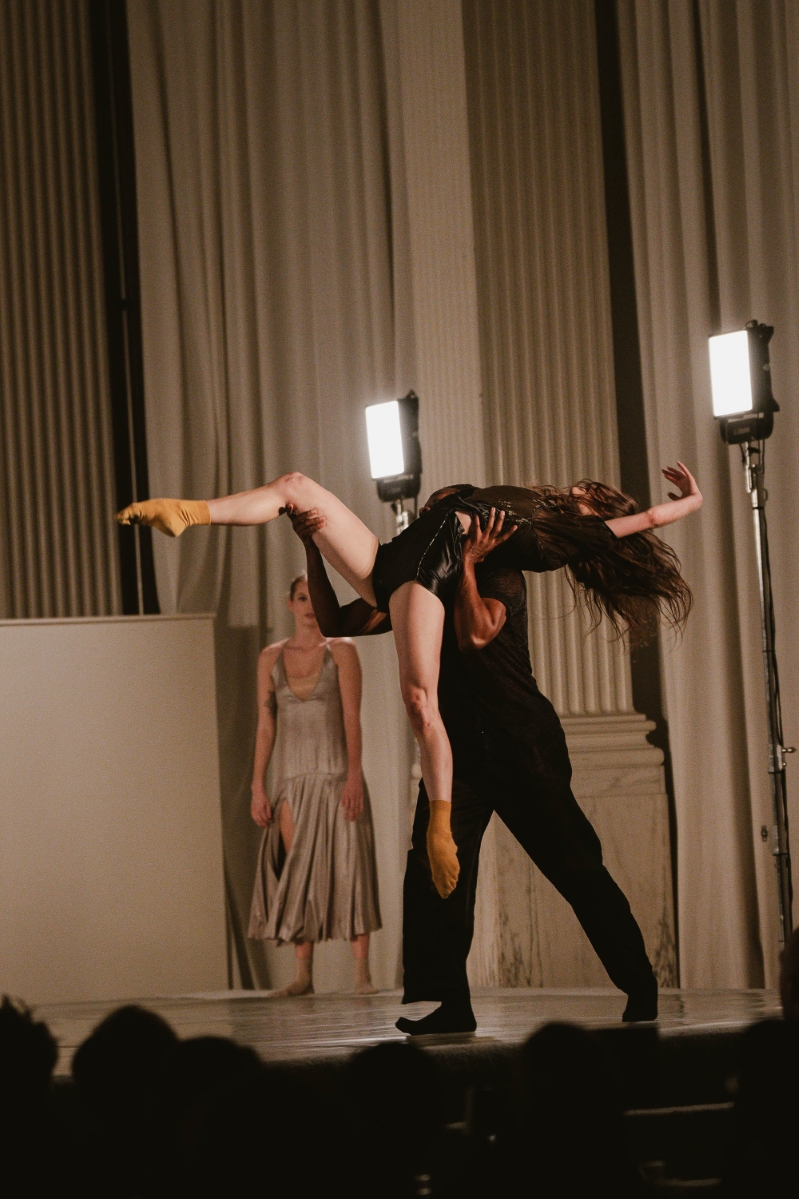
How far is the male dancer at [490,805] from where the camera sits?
11.7ft

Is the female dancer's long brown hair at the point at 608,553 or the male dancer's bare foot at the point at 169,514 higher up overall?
the male dancer's bare foot at the point at 169,514

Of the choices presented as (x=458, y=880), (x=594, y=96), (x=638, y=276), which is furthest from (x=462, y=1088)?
(x=594, y=96)

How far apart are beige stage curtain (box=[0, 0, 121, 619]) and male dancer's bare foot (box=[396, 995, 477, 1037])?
465 centimetres

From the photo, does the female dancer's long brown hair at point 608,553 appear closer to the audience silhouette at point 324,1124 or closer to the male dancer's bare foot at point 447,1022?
the male dancer's bare foot at point 447,1022

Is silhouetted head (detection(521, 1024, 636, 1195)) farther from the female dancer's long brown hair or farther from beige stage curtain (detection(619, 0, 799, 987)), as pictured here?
beige stage curtain (detection(619, 0, 799, 987))

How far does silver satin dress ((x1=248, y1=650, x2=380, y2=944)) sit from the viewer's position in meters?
5.87

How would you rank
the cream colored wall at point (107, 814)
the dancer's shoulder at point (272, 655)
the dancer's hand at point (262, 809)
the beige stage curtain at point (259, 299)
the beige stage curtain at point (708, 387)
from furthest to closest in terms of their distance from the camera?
1. the beige stage curtain at point (259, 299)
2. the cream colored wall at point (107, 814)
3. the dancer's shoulder at point (272, 655)
4. the dancer's hand at point (262, 809)
5. the beige stage curtain at point (708, 387)

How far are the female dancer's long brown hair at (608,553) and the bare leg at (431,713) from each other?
1.42ft

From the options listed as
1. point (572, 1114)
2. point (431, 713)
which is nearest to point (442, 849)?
point (431, 713)

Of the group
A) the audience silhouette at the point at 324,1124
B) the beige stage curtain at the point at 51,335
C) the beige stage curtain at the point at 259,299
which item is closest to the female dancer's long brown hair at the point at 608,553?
the audience silhouette at the point at 324,1124

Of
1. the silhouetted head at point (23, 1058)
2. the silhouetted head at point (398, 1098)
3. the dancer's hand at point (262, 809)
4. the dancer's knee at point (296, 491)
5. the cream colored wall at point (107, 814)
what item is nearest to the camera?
the silhouetted head at point (398, 1098)

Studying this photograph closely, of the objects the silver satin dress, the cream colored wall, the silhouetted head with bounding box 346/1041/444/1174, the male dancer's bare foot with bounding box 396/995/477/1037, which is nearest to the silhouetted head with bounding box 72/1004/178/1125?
the silhouetted head with bounding box 346/1041/444/1174

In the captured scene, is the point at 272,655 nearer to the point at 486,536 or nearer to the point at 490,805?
the point at 490,805

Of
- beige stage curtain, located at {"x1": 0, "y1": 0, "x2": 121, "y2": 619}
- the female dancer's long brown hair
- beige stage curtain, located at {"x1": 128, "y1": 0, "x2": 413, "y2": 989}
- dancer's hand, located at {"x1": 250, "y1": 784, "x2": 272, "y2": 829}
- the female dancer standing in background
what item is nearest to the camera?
the female dancer's long brown hair
